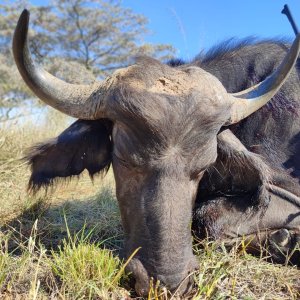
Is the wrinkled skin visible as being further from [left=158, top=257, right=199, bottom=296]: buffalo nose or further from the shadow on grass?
the shadow on grass

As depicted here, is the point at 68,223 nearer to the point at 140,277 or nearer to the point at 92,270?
the point at 92,270

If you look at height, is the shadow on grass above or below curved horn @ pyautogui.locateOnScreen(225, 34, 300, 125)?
below

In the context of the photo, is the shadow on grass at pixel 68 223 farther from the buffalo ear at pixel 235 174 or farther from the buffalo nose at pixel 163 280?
the buffalo ear at pixel 235 174

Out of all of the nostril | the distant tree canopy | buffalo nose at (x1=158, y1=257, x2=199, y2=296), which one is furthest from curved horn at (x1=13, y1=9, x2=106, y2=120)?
the distant tree canopy

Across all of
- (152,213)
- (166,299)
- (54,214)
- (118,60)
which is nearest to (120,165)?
(152,213)

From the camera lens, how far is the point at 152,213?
3.17m

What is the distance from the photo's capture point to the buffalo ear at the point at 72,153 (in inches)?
155

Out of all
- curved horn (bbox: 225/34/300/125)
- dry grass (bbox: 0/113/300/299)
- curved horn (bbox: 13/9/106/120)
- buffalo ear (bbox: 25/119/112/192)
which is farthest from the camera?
buffalo ear (bbox: 25/119/112/192)

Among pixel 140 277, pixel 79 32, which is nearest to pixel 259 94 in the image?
pixel 140 277

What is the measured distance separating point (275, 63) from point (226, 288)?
256cm

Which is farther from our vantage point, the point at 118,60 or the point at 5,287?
the point at 118,60

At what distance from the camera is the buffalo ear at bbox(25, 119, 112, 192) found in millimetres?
3941

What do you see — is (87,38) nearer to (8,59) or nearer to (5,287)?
(8,59)

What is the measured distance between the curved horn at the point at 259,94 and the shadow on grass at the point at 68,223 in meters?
1.56
